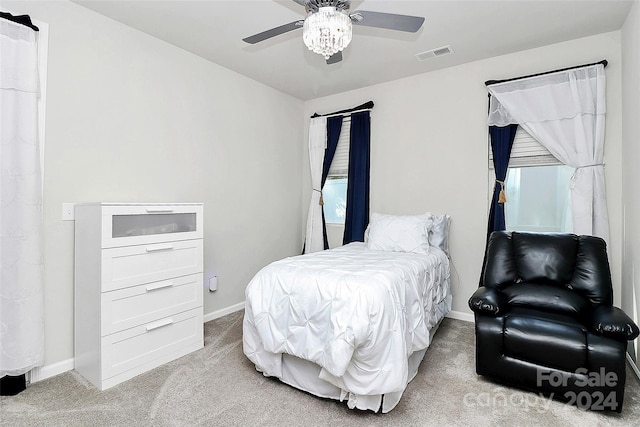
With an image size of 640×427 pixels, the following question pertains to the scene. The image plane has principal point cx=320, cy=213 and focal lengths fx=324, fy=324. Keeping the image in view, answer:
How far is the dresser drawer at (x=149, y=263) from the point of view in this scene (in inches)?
84.5

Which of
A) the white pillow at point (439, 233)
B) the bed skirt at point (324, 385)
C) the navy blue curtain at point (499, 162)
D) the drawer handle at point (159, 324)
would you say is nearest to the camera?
the bed skirt at point (324, 385)

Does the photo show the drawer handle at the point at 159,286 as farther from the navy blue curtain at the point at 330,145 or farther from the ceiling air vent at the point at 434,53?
the ceiling air vent at the point at 434,53

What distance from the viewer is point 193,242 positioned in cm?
263

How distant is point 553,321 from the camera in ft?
6.48

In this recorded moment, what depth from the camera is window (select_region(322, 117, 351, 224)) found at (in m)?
4.23

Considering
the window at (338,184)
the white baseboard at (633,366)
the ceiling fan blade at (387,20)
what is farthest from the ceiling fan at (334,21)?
the white baseboard at (633,366)

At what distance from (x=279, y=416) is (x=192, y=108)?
9.02 ft

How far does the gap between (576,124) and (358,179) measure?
7.02 feet

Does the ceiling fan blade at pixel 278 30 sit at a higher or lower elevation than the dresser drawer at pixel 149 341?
higher

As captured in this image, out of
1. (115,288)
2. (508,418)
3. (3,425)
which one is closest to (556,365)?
(508,418)

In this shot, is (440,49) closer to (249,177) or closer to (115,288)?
(249,177)

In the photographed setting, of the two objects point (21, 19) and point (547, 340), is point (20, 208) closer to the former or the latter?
point (21, 19)

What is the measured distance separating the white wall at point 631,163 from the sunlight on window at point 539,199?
0.42m

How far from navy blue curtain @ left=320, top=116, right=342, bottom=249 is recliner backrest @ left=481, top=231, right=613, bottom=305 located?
213cm
